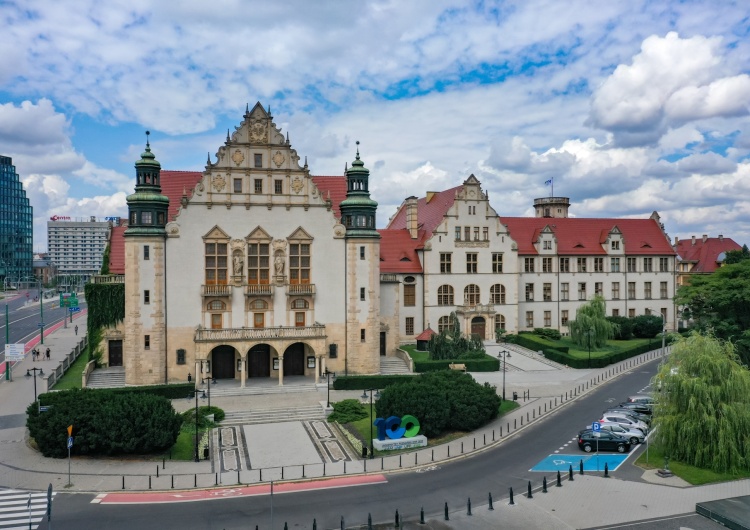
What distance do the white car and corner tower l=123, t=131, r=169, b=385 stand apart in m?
34.9

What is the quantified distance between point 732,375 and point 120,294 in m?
47.4

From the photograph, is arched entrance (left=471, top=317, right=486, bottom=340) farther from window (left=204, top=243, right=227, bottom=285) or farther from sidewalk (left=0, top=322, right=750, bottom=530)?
window (left=204, top=243, right=227, bottom=285)

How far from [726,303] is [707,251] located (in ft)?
184

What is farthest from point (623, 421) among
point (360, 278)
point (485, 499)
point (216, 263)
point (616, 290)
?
point (616, 290)

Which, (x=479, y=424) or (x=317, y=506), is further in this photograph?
(x=479, y=424)

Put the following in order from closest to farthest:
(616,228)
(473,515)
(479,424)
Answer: (473,515) → (479,424) → (616,228)

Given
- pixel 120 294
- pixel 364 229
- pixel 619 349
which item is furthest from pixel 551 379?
pixel 120 294

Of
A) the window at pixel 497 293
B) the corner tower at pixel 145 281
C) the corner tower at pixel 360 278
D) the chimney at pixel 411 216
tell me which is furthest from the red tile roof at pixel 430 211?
the corner tower at pixel 145 281

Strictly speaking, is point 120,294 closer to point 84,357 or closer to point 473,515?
point 84,357

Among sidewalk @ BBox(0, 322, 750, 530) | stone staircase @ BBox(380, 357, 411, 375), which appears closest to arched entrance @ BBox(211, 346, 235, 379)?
stone staircase @ BBox(380, 357, 411, 375)

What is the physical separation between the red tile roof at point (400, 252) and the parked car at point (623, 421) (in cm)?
3298

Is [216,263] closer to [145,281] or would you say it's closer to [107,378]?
[145,281]

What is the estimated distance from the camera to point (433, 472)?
3344cm

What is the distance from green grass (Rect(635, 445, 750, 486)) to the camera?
31.7 meters
